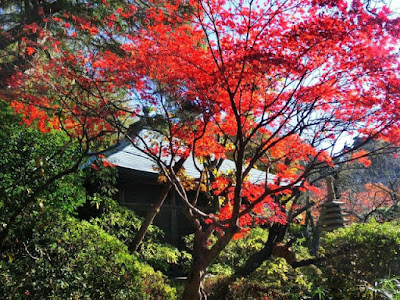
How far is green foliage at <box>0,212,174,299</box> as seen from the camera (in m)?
3.42

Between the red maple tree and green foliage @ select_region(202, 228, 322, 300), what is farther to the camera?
green foliage @ select_region(202, 228, 322, 300)

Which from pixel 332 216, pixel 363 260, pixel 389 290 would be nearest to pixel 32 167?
pixel 389 290

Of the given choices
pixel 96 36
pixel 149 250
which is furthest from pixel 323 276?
pixel 96 36

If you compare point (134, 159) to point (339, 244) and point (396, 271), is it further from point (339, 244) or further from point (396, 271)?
point (396, 271)

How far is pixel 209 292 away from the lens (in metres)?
6.06

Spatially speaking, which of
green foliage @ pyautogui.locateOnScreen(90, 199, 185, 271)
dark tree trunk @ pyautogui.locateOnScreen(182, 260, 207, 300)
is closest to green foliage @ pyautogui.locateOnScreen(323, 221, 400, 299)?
dark tree trunk @ pyautogui.locateOnScreen(182, 260, 207, 300)

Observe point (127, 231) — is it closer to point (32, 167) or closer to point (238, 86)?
point (32, 167)

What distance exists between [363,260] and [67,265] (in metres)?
4.73

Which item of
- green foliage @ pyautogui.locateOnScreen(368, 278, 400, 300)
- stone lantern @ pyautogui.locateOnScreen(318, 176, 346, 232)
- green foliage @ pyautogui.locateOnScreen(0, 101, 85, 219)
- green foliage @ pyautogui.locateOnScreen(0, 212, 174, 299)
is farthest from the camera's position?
stone lantern @ pyautogui.locateOnScreen(318, 176, 346, 232)

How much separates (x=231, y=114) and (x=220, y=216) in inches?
68.2

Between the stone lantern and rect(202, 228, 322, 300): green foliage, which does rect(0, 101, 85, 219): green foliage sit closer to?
rect(202, 228, 322, 300): green foliage

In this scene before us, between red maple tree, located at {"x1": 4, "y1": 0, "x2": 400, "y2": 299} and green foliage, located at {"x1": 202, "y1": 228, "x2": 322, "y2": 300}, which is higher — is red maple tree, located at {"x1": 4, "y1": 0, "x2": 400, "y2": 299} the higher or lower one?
the higher one

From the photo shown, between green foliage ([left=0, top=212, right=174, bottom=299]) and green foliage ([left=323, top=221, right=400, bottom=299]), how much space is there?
3522 millimetres

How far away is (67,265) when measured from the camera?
12.1 ft
